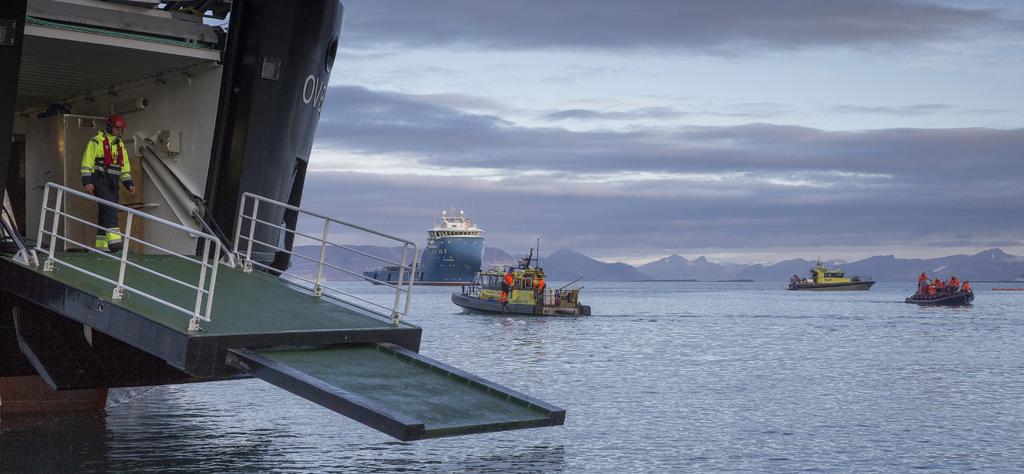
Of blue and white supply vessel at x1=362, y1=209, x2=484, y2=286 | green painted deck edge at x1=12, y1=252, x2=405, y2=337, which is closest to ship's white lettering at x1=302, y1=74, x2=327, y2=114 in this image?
green painted deck edge at x1=12, y1=252, x2=405, y2=337

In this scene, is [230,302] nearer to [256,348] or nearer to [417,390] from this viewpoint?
[256,348]

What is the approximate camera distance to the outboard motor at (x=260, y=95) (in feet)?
39.3

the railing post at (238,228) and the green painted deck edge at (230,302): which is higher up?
the railing post at (238,228)

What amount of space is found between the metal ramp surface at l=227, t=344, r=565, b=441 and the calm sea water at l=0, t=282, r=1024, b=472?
332cm

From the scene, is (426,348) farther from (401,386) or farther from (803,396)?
(401,386)

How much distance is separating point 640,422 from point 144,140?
388 inches

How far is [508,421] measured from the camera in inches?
335

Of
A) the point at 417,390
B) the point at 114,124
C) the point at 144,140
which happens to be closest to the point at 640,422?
the point at 144,140

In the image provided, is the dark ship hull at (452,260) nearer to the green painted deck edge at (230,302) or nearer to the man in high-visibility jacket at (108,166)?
the man in high-visibility jacket at (108,166)

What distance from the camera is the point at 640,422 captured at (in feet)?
62.9

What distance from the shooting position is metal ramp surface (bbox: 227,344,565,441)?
777cm

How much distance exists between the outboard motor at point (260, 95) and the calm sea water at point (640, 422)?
9.99 ft

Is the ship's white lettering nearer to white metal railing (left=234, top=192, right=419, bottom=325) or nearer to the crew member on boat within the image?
white metal railing (left=234, top=192, right=419, bottom=325)

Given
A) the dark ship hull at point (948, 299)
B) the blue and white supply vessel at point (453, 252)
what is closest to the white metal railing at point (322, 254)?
the dark ship hull at point (948, 299)
